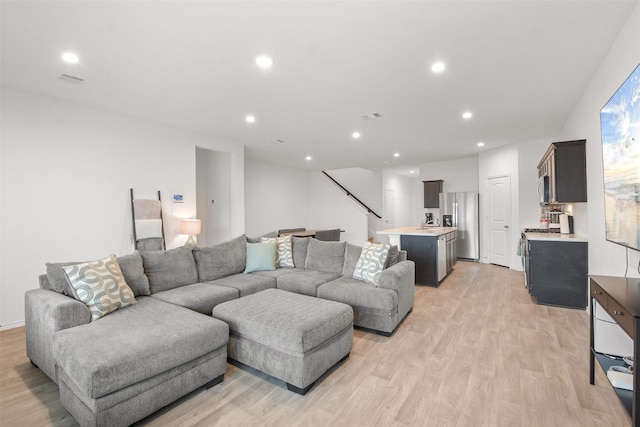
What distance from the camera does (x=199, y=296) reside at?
2879 millimetres

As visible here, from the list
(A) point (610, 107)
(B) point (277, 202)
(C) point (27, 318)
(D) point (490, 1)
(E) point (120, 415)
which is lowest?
(E) point (120, 415)

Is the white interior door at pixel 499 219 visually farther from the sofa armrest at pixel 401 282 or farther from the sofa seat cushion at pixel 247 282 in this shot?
the sofa seat cushion at pixel 247 282

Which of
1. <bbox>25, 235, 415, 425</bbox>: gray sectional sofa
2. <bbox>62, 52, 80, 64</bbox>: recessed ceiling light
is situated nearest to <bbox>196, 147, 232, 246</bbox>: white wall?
<bbox>25, 235, 415, 425</bbox>: gray sectional sofa

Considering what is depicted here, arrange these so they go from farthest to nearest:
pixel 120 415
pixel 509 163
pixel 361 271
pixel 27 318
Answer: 1. pixel 509 163
2. pixel 361 271
3. pixel 27 318
4. pixel 120 415

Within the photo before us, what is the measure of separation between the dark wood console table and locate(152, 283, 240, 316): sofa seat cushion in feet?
9.59

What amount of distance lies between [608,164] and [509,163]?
13.9 ft

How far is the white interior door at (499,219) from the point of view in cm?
654

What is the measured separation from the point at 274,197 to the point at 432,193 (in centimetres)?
443

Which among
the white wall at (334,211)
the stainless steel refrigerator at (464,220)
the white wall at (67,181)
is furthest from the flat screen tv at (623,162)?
the white wall at (334,211)

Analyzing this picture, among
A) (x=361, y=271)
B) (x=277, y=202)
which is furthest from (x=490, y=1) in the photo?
(x=277, y=202)

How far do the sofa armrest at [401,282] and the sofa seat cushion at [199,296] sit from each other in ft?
5.24

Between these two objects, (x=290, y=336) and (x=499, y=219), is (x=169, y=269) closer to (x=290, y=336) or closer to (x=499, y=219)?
(x=290, y=336)

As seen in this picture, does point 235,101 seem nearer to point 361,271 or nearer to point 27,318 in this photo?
point 361,271

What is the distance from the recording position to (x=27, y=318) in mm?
2418
